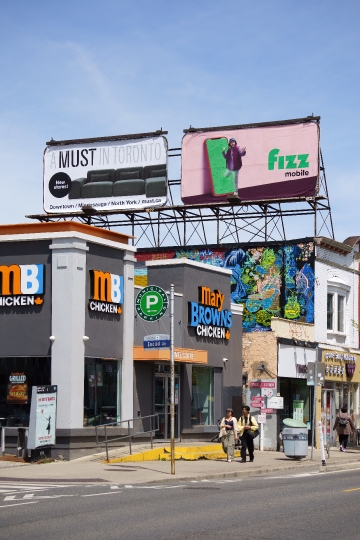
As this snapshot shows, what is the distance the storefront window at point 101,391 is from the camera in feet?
89.2

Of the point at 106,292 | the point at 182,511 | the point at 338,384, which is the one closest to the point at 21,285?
the point at 106,292

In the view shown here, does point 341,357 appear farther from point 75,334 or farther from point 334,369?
point 75,334

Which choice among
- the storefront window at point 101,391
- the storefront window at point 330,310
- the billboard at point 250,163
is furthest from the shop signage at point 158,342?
the billboard at point 250,163

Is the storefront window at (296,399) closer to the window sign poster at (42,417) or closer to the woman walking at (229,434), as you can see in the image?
the woman walking at (229,434)

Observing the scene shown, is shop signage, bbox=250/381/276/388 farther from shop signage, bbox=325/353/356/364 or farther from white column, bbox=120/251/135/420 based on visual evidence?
white column, bbox=120/251/135/420

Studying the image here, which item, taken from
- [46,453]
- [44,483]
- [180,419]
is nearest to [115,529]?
[44,483]

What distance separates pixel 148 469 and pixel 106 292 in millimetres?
6292

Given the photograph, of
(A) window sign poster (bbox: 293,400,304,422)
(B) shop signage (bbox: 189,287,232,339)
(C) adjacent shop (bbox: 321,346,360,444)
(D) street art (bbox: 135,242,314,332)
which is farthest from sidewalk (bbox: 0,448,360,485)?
(D) street art (bbox: 135,242,314,332)

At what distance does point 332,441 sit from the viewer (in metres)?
39.8

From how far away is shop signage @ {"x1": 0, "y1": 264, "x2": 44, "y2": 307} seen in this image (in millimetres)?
26844

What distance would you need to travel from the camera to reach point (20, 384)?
27.0 meters

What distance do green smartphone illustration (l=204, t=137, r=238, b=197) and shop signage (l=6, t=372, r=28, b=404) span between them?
1814 centimetres

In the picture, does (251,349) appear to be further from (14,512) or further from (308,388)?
(14,512)

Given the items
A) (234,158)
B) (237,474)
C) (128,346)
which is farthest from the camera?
(234,158)
